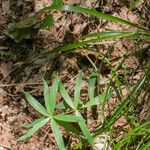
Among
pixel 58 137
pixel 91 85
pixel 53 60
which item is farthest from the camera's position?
pixel 53 60

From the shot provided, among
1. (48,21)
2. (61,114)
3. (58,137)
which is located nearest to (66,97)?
(61,114)

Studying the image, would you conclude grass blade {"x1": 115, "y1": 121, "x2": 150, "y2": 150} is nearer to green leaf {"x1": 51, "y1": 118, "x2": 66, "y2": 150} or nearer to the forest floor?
the forest floor

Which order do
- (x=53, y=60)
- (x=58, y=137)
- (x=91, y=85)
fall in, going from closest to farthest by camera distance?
(x=58, y=137), (x=91, y=85), (x=53, y=60)

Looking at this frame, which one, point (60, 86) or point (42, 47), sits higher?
point (42, 47)

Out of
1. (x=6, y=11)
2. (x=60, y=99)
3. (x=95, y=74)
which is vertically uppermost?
(x=6, y=11)

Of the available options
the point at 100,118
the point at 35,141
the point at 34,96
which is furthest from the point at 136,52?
the point at 35,141

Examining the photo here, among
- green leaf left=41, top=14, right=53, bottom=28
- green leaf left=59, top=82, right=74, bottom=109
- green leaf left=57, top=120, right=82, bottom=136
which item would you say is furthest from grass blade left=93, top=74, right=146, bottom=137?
green leaf left=41, top=14, right=53, bottom=28

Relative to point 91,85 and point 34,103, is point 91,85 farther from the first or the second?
point 34,103

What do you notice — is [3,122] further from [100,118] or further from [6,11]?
[6,11]

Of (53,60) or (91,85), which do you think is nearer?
(91,85)

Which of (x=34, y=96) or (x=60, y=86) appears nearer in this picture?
(x=60, y=86)
